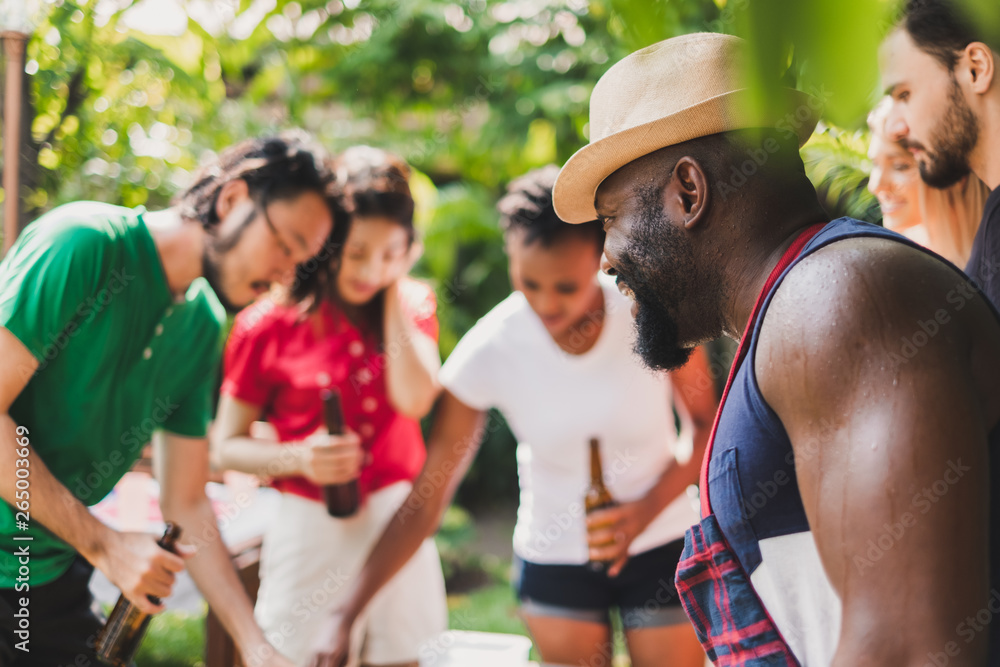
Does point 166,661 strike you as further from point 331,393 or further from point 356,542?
point 331,393

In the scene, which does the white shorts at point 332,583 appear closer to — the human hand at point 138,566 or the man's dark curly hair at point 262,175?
the human hand at point 138,566

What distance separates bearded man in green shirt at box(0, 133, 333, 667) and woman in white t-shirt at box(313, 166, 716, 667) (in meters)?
0.70

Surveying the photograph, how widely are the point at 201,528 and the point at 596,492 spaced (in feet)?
4.28

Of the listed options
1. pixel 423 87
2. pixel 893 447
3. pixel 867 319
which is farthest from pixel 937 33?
pixel 423 87

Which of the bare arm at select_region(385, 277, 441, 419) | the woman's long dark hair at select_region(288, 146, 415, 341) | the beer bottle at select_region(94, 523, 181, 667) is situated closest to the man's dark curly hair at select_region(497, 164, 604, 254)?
the woman's long dark hair at select_region(288, 146, 415, 341)

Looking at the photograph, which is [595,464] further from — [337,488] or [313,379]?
[313,379]

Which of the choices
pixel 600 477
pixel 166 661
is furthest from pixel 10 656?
pixel 166 661

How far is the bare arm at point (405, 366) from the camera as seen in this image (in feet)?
10.2

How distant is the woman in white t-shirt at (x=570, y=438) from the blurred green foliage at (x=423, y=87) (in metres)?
0.94

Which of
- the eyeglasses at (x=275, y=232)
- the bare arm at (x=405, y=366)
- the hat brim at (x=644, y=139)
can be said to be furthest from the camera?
the bare arm at (x=405, y=366)

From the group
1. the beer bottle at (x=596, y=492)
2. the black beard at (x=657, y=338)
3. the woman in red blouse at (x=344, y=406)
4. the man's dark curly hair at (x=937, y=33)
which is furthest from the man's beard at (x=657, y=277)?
the woman in red blouse at (x=344, y=406)

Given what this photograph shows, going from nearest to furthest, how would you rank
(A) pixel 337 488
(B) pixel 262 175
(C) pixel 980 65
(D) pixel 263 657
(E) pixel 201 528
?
(C) pixel 980 65 → (D) pixel 263 657 → (E) pixel 201 528 → (B) pixel 262 175 → (A) pixel 337 488

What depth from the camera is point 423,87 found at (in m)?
6.46

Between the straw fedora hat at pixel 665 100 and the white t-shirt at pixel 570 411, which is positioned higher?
the straw fedora hat at pixel 665 100
